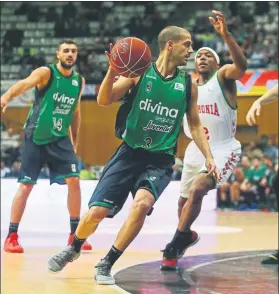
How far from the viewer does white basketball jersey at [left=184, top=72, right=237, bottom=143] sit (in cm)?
680

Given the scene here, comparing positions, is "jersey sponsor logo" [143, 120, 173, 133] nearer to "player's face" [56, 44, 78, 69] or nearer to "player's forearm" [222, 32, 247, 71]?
"player's forearm" [222, 32, 247, 71]

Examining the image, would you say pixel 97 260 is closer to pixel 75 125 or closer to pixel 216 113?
pixel 75 125

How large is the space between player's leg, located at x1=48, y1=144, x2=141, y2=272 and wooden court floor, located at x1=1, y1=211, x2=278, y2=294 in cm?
20

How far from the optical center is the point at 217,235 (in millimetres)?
9836

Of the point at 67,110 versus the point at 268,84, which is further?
the point at 268,84

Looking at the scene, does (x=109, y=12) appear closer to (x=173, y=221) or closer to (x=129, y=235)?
(x=173, y=221)

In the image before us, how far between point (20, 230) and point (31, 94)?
36.7ft

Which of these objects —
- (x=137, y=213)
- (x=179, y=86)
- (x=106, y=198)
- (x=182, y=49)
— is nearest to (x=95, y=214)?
(x=106, y=198)

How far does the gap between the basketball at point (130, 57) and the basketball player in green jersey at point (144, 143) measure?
0.32m

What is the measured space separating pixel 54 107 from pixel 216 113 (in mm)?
1718

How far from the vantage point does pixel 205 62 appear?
22.5 ft

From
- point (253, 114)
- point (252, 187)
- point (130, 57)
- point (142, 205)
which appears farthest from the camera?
point (252, 187)

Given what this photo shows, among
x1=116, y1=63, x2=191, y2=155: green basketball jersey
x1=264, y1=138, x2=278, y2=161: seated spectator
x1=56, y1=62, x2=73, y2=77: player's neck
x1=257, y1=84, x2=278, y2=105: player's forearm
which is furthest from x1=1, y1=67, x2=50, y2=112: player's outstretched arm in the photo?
x1=264, y1=138, x2=278, y2=161: seated spectator

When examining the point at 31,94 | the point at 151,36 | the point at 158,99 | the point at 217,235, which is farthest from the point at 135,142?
the point at 151,36
